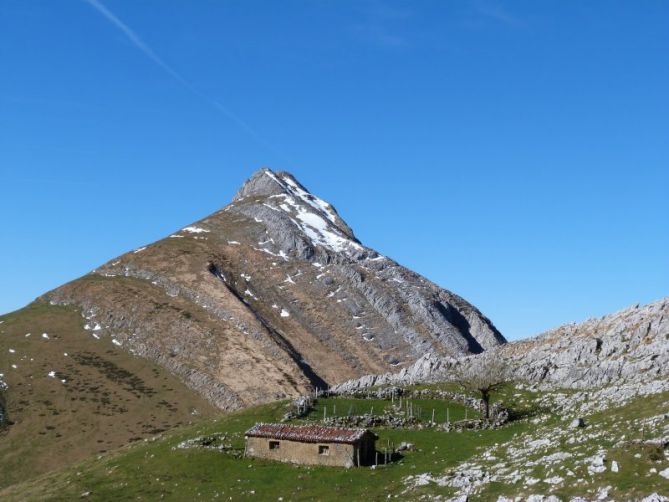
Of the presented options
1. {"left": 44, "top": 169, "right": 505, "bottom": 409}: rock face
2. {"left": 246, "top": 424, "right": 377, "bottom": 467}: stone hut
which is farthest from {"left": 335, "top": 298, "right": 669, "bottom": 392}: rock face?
{"left": 44, "top": 169, "right": 505, "bottom": 409}: rock face

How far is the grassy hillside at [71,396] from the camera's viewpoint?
361 ft

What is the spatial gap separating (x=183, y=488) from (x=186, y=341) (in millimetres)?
109724

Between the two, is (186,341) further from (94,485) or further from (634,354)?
(634,354)

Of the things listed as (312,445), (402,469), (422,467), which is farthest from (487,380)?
(312,445)

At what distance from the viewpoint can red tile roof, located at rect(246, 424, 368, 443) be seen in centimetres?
5453

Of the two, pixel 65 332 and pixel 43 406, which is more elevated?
pixel 65 332

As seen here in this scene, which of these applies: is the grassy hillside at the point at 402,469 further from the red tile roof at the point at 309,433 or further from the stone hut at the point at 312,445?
the red tile roof at the point at 309,433

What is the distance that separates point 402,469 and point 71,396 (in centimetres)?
9725

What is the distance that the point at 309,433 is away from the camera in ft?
186

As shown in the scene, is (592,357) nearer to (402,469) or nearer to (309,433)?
(402,469)

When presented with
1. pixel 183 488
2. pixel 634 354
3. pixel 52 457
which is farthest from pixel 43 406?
pixel 634 354

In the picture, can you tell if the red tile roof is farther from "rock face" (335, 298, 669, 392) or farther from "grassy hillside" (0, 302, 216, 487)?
"grassy hillside" (0, 302, 216, 487)

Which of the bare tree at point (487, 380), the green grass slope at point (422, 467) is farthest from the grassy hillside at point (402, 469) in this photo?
the bare tree at point (487, 380)

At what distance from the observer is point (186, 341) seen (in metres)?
160
